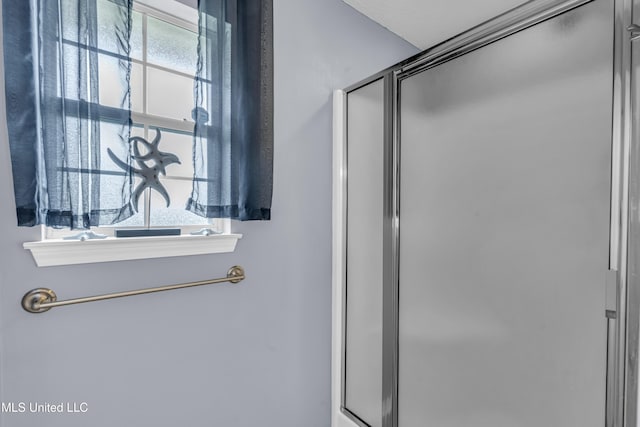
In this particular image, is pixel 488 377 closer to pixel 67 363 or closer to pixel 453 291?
pixel 453 291

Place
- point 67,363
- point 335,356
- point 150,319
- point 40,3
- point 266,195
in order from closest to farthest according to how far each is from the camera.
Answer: point 40,3
point 67,363
point 150,319
point 266,195
point 335,356

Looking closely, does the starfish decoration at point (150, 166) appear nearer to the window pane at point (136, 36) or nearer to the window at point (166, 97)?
the window at point (166, 97)

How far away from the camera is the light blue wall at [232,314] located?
988 mm

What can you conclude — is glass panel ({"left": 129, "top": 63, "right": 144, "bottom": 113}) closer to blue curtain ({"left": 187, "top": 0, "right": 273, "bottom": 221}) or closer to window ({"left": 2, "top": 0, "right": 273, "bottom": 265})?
window ({"left": 2, "top": 0, "right": 273, "bottom": 265})

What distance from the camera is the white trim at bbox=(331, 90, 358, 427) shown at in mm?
1710

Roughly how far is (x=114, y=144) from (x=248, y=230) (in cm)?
59

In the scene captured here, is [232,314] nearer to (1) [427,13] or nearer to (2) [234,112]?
(2) [234,112]

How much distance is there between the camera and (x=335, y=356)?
1.74 m

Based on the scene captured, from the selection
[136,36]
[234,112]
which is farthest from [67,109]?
[234,112]

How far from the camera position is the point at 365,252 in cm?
161

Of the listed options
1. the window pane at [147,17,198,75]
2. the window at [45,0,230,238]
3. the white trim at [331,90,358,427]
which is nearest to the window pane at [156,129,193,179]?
the window at [45,0,230,238]

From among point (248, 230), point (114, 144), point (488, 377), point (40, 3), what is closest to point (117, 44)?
point (40, 3)

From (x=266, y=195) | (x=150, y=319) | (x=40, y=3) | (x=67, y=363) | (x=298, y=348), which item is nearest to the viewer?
(x=40, y=3)

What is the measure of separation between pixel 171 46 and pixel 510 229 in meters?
1.37
